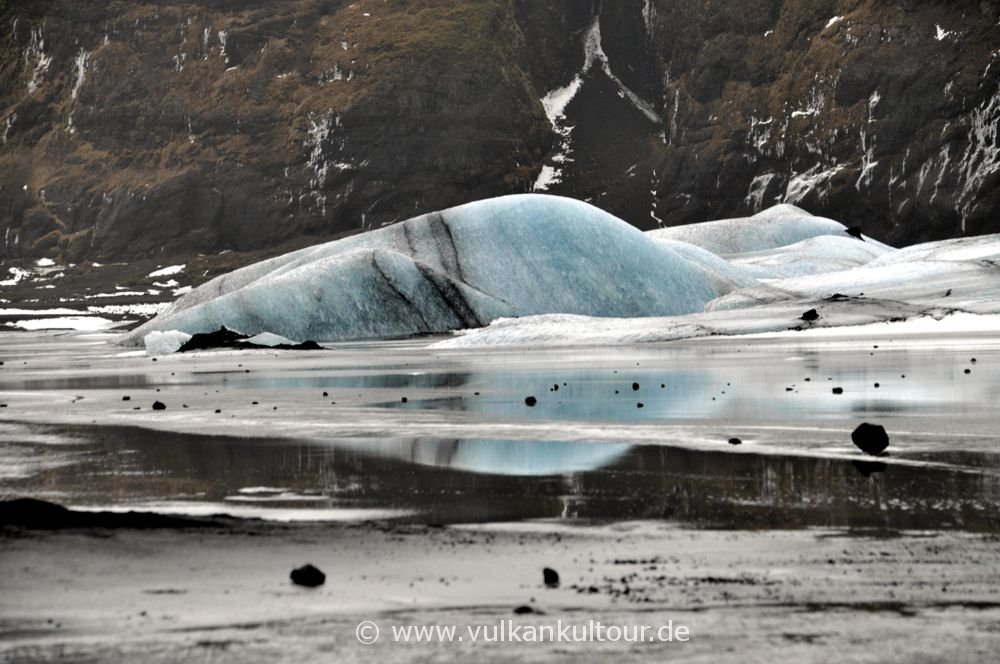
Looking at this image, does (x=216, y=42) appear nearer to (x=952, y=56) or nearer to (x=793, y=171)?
(x=793, y=171)

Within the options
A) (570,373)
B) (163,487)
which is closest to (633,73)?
(570,373)

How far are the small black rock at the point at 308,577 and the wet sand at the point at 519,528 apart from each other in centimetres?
7

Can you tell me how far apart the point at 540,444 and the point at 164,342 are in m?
23.8

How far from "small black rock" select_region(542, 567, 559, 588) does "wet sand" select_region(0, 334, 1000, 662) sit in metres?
0.04

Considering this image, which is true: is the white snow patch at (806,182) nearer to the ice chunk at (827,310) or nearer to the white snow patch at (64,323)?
the white snow patch at (64,323)

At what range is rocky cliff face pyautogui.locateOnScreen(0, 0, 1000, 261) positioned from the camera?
4614 inches

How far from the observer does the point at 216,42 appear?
492 ft

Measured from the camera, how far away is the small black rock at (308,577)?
15.3 ft

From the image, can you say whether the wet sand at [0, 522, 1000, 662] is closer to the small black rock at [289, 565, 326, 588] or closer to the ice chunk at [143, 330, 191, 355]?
the small black rock at [289, 565, 326, 588]

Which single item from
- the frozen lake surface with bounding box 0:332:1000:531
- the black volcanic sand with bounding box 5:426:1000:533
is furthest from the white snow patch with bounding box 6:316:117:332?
the black volcanic sand with bounding box 5:426:1000:533

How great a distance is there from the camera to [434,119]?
13988cm

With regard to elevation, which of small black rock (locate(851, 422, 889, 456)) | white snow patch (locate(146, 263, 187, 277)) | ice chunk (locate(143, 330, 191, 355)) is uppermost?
white snow patch (locate(146, 263, 187, 277))

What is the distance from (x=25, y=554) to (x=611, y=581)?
2329 mm

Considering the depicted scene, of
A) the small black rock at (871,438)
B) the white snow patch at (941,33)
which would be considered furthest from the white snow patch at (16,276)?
the small black rock at (871,438)
